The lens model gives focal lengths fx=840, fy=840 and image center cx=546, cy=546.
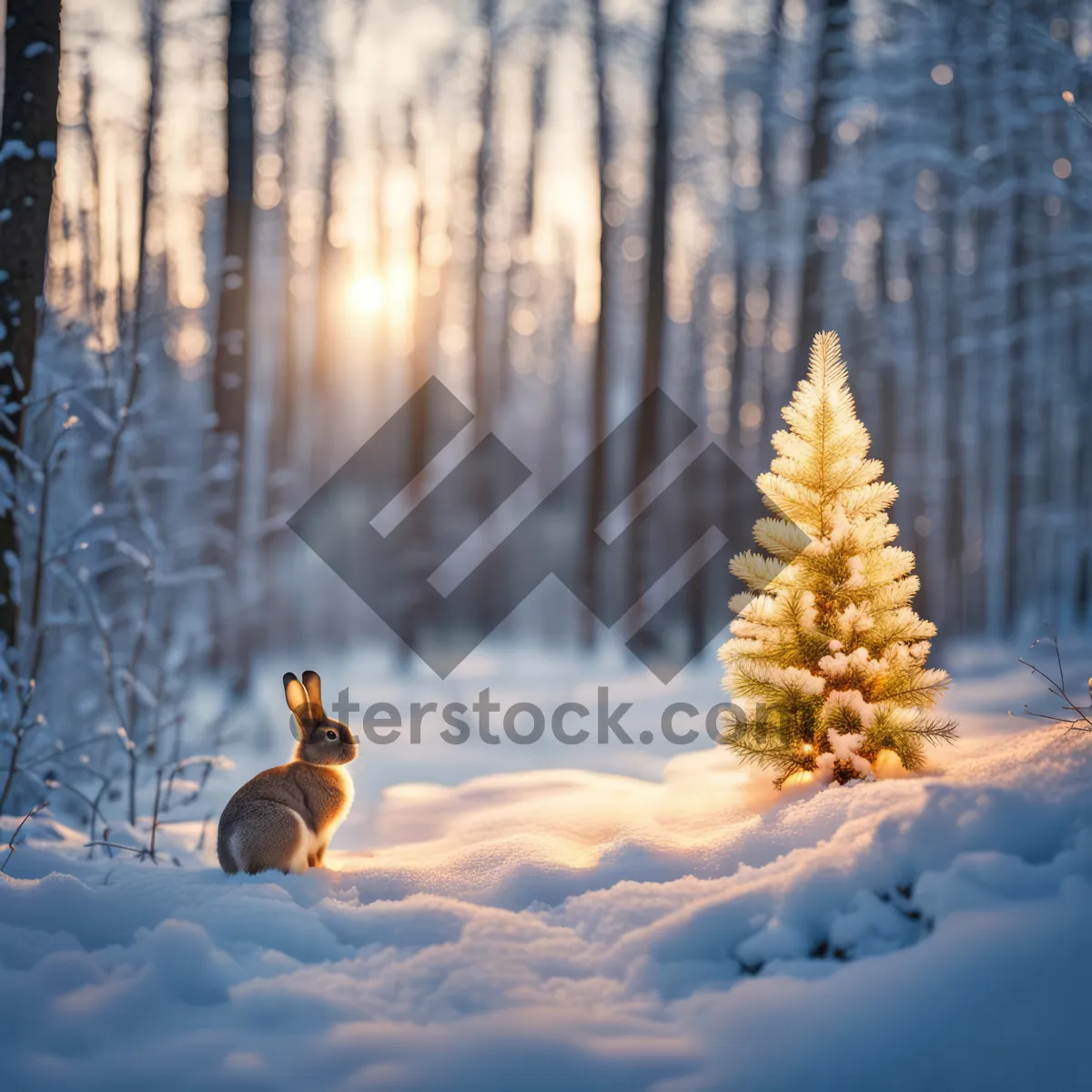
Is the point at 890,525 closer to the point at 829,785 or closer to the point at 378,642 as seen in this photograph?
the point at 829,785

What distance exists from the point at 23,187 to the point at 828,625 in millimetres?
5201

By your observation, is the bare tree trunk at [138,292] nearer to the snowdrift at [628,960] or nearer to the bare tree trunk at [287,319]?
the snowdrift at [628,960]

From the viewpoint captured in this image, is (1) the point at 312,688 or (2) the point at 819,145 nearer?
(1) the point at 312,688

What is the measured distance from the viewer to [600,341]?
46.3ft

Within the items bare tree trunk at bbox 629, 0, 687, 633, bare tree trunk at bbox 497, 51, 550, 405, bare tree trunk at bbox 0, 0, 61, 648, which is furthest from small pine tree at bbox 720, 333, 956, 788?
bare tree trunk at bbox 497, 51, 550, 405

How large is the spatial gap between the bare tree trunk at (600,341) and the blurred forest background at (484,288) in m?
0.05

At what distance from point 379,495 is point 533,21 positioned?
12851 mm

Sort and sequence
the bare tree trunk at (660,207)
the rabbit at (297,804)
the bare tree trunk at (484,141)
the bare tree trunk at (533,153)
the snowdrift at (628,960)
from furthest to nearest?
1. the bare tree trunk at (533,153)
2. the bare tree trunk at (484,141)
3. the bare tree trunk at (660,207)
4. the rabbit at (297,804)
5. the snowdrift at (628,960)

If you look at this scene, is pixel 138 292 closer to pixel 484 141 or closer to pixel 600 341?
pixel 600 341

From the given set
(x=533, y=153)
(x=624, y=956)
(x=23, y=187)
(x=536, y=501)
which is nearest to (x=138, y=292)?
(x=23, y=187)

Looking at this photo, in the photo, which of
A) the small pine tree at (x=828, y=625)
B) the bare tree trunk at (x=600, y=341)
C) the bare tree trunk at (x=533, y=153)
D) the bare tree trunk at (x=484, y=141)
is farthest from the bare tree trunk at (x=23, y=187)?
Answer: the bare tree trunk at (x=533, y=153)

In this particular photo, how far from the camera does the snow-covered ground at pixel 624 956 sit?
2.48 meters

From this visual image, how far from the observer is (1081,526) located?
1464cm

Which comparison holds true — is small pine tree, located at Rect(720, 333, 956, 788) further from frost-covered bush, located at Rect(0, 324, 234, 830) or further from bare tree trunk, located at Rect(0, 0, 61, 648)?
bare tree trunk, located at Rect(0, 0, 61, 648)
